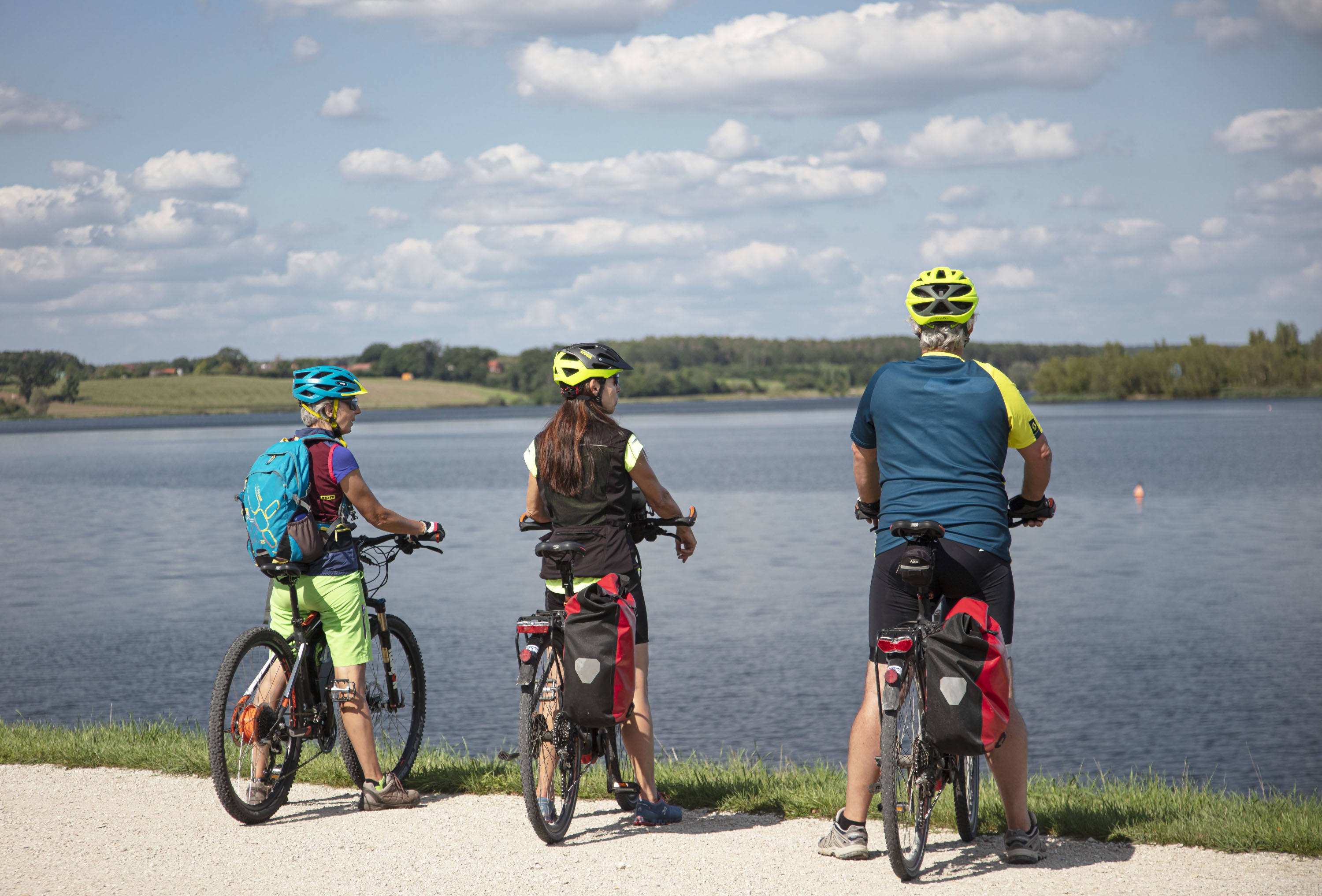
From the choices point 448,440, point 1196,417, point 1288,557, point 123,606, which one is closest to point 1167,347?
point 1196,417

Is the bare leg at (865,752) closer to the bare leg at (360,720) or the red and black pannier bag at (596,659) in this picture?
the red and black pannier bag at (596,659)

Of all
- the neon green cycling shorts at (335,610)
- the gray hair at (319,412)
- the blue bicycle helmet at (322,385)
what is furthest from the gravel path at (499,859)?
the blue bicycle helmet at (322,385)

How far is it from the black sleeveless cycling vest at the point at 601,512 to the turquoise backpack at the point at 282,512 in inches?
44.0

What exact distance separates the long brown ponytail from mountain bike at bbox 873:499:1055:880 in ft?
4.29

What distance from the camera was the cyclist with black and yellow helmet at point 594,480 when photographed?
5145mm

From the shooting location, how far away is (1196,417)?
110000mm

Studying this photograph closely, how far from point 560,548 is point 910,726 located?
1.57 meters

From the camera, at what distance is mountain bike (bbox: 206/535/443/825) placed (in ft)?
17.5

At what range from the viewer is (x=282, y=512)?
5.48 metres

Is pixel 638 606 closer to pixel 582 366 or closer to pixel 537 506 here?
pixel 537 506

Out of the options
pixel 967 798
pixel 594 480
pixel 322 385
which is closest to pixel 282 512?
pixel 322 385

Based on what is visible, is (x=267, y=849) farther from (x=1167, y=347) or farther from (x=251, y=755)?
(x=1167, y=347)

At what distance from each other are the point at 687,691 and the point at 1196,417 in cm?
10750

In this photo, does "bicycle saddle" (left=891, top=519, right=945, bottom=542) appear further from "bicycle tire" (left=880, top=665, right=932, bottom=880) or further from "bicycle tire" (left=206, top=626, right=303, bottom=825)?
"bicycle tire" (left=206, top=626, right=303, bottom=825)
